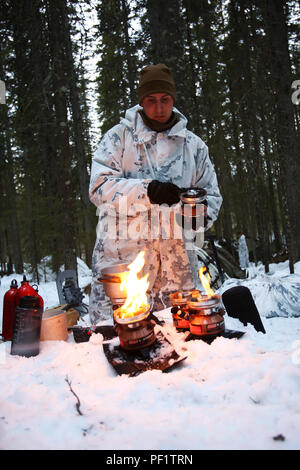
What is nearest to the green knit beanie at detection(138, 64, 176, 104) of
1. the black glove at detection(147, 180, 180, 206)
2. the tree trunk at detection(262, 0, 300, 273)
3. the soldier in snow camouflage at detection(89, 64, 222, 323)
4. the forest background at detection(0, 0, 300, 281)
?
the soldier in snow camouflage at detection(89, 64, 222, 323)

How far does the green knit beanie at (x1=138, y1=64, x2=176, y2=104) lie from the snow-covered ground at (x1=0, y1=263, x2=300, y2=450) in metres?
2.33

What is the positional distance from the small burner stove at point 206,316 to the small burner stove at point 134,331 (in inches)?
12.9

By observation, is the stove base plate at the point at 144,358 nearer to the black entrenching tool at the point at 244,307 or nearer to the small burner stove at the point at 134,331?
the small burner stove at the point at 134,331

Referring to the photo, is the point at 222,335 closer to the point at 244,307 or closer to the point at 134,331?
the point at 244,307

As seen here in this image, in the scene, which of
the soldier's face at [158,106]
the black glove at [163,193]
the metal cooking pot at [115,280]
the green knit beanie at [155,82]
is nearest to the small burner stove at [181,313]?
the metal cooking pot at [115,280]

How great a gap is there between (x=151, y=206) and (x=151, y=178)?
324 millimetres

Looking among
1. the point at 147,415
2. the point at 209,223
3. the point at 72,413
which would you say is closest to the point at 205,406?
the point at 147,415

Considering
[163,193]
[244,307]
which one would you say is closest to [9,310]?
[163,193]

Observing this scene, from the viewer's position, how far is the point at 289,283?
171 inches

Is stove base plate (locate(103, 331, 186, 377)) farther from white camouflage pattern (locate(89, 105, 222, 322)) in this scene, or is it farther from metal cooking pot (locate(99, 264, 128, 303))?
white camouflage pattern (locate(89, 105, 222, 322))

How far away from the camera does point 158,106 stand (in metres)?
3.16

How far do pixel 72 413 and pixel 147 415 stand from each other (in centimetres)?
33

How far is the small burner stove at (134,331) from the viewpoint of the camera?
1833 millimetres
